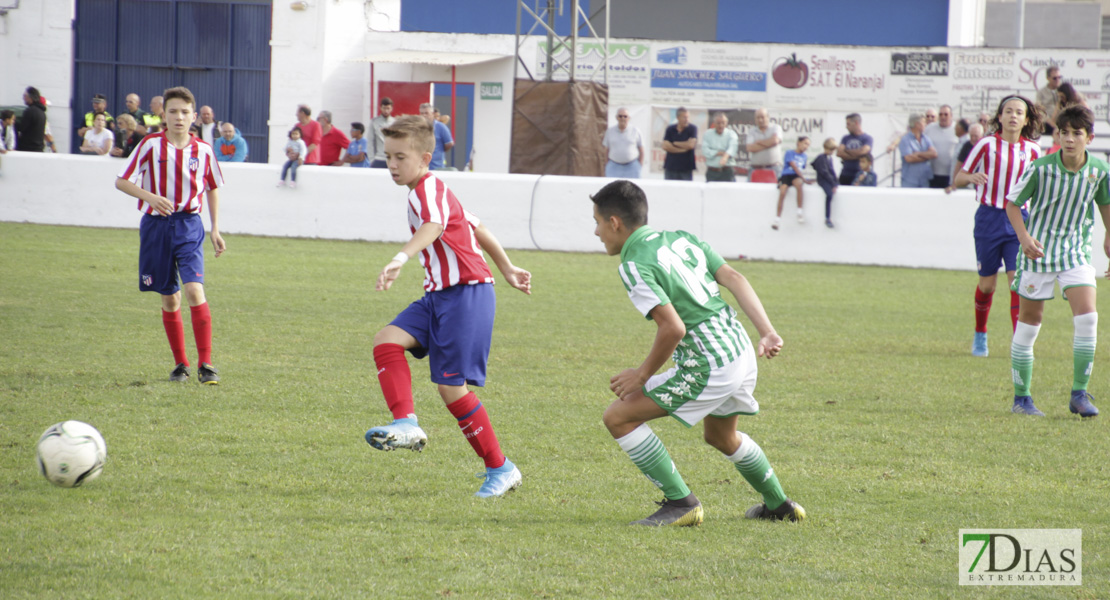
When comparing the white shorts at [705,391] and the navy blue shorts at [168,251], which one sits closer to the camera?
the white shorts at [705,391]

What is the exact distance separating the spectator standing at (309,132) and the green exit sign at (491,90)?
859cm

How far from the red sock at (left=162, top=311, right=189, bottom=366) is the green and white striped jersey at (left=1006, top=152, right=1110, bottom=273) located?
17.0 ft

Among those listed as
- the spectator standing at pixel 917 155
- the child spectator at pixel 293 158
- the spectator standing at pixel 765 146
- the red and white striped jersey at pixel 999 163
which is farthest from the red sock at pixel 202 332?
the spectator standing at pixel 917 155

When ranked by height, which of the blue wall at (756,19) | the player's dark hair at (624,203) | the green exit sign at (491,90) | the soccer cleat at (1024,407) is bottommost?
the soccer cleat at (1024,407)

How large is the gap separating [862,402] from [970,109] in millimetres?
18526

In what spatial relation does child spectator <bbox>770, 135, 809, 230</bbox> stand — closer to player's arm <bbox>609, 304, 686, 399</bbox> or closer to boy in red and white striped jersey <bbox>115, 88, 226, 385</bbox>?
boy in red and white striped jersey <bbox>115, 88, 226, 385</bbox>

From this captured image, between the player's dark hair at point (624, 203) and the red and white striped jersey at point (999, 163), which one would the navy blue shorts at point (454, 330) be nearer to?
the player's dark hair at point (624, 203)

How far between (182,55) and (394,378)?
2691cm

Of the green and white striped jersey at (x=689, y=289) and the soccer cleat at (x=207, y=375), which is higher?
the green and white striped jersey at (x=689, y=289)

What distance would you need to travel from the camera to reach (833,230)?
→ 1553cm

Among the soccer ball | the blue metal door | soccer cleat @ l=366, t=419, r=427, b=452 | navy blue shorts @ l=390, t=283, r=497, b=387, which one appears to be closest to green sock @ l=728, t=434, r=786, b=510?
navy blue shorts @ l=390, t=283, r=497, b=387

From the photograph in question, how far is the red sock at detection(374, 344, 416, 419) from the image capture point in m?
4.64

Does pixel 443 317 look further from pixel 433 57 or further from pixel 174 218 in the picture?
pixel 433 57

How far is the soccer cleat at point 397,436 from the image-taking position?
4.30 meters
